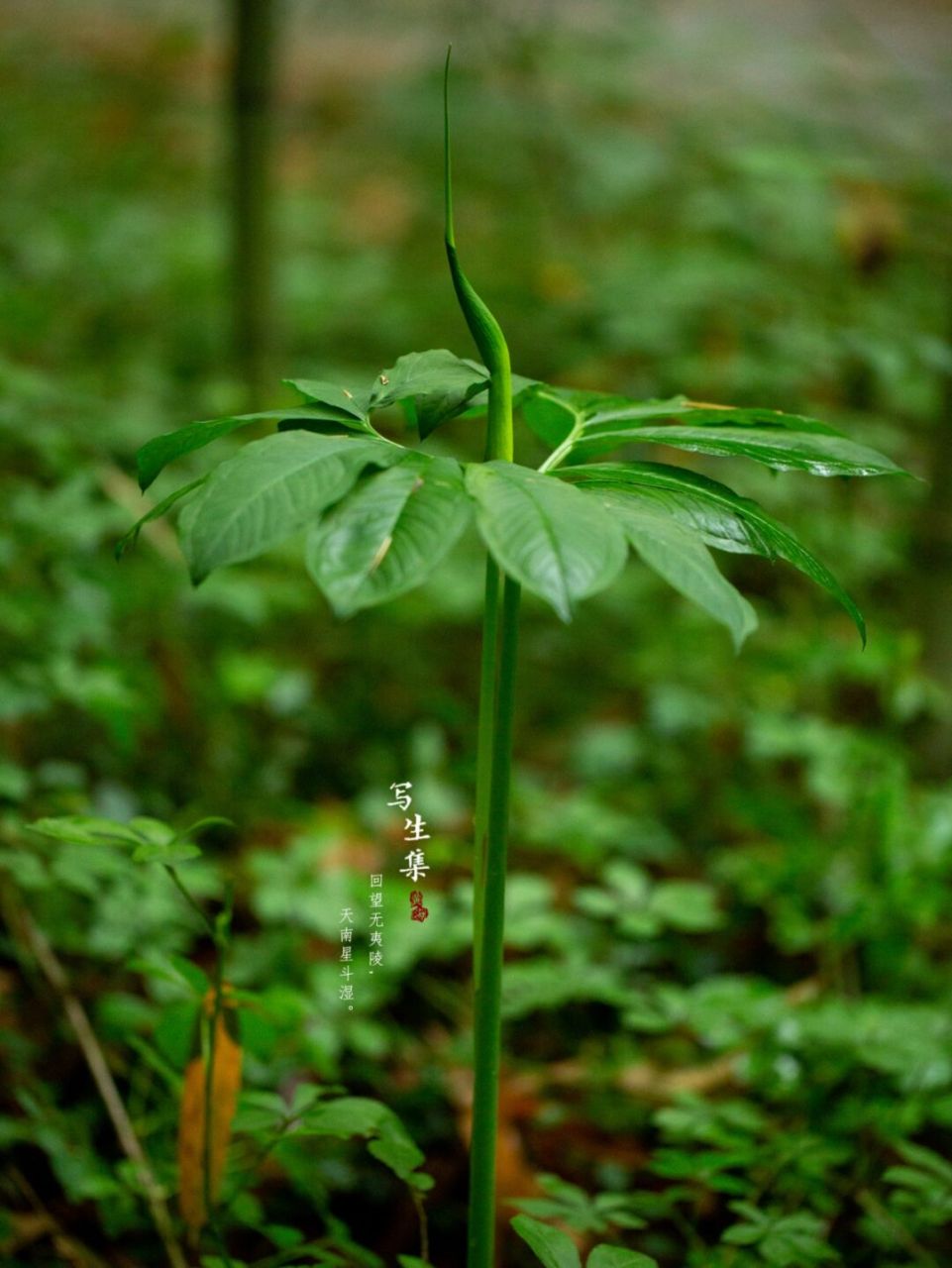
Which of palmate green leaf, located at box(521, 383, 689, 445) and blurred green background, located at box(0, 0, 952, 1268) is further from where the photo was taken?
blurred green background, located at box(0, 0, 952, 1268)

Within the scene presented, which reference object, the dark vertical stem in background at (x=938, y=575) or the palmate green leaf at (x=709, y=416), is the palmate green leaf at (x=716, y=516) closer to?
the palmate green leaf at (x=709, y=416)

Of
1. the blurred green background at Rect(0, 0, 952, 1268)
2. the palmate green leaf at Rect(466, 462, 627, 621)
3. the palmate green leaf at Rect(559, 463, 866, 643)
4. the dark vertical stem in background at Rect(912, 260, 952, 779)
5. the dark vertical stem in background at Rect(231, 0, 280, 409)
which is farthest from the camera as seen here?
the dark vertical stem in background at Rect(231, 0, 280, 409)

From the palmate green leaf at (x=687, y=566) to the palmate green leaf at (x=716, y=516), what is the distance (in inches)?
2.3

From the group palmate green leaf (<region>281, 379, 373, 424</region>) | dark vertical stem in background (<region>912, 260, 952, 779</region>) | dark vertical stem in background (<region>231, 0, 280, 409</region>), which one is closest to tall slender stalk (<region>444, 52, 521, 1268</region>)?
palmate green leaf (<region>281, 379, 373, 424</region>)

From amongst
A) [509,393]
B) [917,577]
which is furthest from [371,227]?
[509,393]

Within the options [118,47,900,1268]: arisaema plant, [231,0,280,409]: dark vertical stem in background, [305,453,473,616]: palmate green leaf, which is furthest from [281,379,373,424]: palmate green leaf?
[231,0,280,409]: dark vertical stem in background

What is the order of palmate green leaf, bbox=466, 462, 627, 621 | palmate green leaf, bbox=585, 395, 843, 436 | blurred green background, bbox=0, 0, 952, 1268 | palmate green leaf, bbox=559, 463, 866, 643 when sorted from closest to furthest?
1. palmate green leaf, bbox=466, 462, 627, 621
2. palmate green leaf, bbox=559, 463, 866, 643
3. palmate green leaf, bbox=585, 395, 843, 436
4. blurred green background, bbox=0, 0, 952, 1268

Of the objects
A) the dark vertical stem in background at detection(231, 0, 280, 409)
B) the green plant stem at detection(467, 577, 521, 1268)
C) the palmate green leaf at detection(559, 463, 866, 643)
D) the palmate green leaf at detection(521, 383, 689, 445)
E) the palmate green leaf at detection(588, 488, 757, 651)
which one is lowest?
the green plant stem at detection(467, 577, 521, 1268)

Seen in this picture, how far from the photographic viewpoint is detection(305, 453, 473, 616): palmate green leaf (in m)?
0.61

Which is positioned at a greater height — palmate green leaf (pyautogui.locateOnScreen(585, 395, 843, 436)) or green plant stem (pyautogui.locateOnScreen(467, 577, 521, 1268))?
palmate green leaf (pyautogui.locateOnScreen(585, 395, 843, 436))

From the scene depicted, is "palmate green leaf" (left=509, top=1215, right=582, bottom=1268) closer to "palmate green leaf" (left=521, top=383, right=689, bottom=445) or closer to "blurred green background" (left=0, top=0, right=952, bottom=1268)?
"blurred green background" (left=0, top=0, right=952, bottom=1268)

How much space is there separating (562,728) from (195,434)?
6.23ft

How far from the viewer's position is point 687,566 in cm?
65

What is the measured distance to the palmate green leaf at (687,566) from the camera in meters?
0.64
